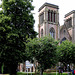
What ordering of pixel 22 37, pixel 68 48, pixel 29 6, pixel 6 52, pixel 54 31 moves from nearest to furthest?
pixel 6 52 → pixel 22 37 → pixel 29 6 → pixel 68 48 → pixel 54 31

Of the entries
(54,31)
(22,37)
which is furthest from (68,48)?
(54,31)

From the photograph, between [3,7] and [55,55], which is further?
[3,7]

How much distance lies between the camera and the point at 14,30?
96.7ft

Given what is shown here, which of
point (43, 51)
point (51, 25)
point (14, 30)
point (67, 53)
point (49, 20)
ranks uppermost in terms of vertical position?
point (49, 20)

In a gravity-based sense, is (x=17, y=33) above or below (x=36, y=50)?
above

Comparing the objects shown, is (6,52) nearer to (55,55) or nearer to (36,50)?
(36,50)

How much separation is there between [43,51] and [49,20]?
3195 cm

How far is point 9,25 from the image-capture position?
97.1 ft

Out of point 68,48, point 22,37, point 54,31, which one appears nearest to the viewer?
point 22,37

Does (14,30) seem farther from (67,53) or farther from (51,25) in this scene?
(51,25)

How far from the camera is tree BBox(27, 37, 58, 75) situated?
86.0ft

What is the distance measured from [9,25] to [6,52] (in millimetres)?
5230

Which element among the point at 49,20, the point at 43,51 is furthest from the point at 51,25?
the point at 43,51

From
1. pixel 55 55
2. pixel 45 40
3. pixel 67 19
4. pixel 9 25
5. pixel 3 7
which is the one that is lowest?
pixel 55 55
